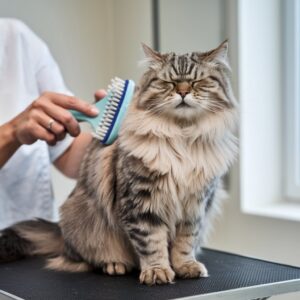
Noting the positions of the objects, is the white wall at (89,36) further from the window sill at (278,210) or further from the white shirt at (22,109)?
the window sill at (278,210)

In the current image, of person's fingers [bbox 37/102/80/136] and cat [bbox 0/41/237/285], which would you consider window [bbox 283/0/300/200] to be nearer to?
cat [bbox 0/41/237/285]

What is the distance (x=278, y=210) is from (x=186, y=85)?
3.00 ft

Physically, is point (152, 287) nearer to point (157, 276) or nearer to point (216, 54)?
point (157, 276)

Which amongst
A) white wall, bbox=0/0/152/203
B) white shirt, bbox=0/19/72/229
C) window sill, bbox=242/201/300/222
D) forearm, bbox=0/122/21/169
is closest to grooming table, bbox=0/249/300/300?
forearm, bbox=0/122/21/169

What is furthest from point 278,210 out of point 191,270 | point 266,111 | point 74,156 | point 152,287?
point 152,287

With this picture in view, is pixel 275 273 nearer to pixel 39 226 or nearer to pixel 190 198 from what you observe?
pixel 190 198

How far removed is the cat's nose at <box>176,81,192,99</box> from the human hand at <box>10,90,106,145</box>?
207mm

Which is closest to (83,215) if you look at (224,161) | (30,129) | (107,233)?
(107,233)

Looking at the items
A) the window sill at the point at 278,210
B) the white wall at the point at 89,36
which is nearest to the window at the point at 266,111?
the window sill at the point at 278,210

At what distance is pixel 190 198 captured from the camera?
1263 millimetres

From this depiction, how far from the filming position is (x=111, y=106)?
1312mm

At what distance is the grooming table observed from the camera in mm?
1106

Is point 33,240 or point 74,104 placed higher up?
point 74,104

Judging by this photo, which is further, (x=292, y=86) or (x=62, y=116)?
(x=292, y=86)
